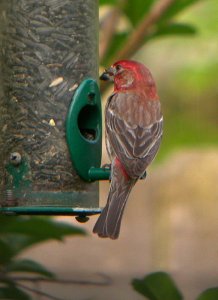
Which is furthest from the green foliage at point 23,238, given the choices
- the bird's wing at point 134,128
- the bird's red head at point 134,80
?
the bird's red head at point 134,80

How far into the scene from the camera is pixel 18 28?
8258mm

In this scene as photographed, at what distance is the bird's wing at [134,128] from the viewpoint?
27.5 feet

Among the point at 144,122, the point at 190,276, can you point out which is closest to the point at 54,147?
the point at 144,122

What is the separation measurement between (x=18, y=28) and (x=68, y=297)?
8.06 feet

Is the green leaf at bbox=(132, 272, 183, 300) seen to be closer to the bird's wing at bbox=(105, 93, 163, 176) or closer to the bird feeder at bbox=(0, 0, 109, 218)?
the bird feeder at bbox=(0, 0, 109, 218)

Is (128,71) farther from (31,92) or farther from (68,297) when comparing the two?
(68,297)

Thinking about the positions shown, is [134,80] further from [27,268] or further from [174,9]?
[27,268]

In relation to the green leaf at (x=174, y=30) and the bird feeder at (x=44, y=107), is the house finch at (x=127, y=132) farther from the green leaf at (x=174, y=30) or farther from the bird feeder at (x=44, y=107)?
the green leaf at (x=174, y=30)

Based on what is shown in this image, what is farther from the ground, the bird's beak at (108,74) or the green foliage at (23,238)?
the bird's beak at (108,74)

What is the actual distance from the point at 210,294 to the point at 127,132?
109 inches

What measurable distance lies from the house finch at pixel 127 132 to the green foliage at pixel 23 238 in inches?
17.5

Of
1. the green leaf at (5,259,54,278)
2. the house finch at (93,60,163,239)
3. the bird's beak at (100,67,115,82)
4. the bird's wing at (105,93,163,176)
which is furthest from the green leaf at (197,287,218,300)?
the bird's beak at (100,67,115,82)

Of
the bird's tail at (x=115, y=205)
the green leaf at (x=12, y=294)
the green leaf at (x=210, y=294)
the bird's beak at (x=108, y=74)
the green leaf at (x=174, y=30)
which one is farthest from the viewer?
the green leaf at (x=174, y=30)

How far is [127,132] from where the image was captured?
8.59 metres
